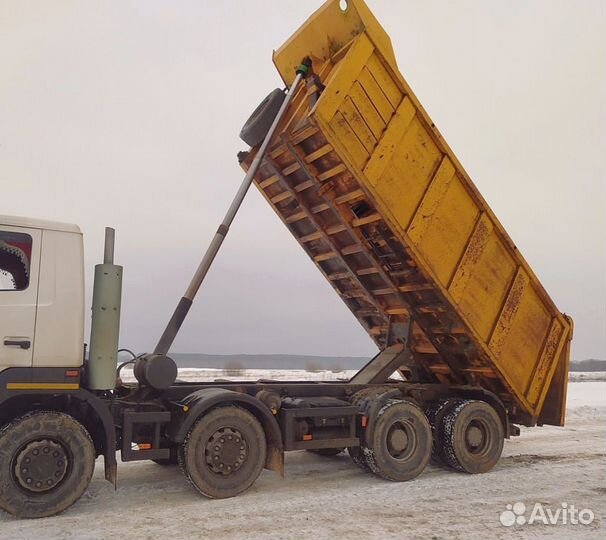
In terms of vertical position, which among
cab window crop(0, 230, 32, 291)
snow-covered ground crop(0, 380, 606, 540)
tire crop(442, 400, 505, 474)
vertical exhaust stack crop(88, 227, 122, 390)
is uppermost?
cab window crop(0, 230, 32, 291)

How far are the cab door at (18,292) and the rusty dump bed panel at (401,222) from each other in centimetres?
310

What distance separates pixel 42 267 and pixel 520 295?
18.8 ft

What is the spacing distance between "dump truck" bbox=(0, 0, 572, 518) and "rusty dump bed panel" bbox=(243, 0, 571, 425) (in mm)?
23

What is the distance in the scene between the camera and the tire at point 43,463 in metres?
4.95

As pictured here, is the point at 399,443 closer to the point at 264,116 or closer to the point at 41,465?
the point at 41,465

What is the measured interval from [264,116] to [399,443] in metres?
4.36

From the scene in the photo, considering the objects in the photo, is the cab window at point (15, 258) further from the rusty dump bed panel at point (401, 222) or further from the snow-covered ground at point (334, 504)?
the rusty dump bed panel at point (401, 222)

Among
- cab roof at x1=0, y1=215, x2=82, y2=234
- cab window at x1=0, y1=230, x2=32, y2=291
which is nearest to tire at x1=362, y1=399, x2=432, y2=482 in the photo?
cab roof at x1=0, y1=215, x2=82, y2=234

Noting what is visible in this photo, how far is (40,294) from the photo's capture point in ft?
17.1

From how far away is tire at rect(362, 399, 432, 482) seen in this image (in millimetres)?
6816

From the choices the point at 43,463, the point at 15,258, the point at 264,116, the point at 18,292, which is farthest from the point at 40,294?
the point at 264,116

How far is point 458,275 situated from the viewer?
699cm

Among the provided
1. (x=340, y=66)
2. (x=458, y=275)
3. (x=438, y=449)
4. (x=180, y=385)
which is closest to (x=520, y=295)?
(x=458, y=275)

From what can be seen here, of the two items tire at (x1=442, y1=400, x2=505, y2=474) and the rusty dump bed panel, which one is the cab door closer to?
the rusty dump bed panel
